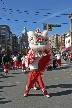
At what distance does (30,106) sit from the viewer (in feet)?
24.3

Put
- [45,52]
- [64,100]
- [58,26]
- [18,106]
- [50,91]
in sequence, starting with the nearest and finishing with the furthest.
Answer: [18,106], [64,100], [45,52], [50,91], [58,26]

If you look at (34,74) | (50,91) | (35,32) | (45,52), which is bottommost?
(50,91)

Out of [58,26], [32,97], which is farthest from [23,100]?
[58,26]

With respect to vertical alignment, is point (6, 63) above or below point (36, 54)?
below

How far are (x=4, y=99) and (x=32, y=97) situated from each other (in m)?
0.96

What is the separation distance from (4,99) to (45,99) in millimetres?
1306

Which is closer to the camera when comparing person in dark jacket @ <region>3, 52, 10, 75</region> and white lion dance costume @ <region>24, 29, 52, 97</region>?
white lion dance costume @ <region>24, 29, 52, 97</region>

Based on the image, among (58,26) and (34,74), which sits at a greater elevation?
(58,26)

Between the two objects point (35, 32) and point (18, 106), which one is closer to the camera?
point (18, 106)

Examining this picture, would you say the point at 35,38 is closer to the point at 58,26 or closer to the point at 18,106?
the point at 18,106

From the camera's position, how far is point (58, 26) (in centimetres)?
3075

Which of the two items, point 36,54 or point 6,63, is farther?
point 6,63

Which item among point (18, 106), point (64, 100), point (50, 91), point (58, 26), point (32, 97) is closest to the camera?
point (18, 106)

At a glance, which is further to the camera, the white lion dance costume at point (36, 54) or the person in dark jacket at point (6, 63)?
the person in dark jacket at point (6, 63)
